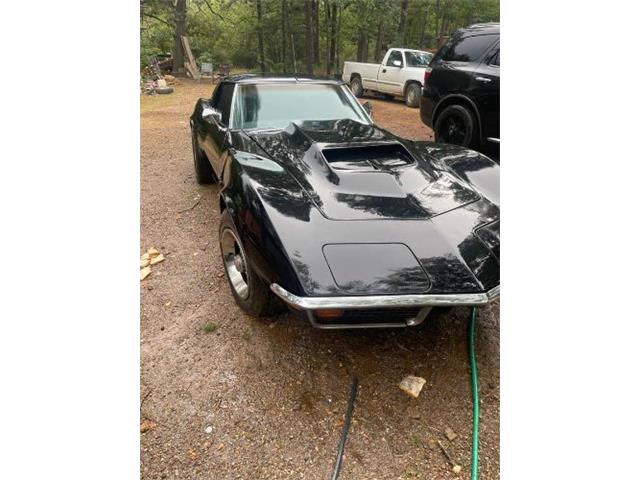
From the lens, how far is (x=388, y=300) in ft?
5.45

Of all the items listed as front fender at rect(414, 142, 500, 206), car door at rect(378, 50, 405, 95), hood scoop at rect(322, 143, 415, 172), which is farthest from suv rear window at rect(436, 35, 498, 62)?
car door at rect(378, 50, 405, 95)

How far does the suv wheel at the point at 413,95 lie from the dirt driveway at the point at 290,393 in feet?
30.2

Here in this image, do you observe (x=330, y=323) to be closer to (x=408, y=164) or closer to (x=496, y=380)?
(x=496, y=380)

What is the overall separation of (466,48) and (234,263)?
4.90 m

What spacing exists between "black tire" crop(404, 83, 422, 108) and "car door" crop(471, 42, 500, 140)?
552 cm

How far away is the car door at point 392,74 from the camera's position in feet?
36.5

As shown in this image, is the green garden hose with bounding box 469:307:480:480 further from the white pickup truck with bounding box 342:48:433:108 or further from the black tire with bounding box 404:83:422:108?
the white pickup truck with bounding box 342:48:433:108

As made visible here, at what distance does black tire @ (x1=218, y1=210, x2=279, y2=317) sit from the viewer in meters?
2.31

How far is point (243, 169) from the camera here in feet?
7.93

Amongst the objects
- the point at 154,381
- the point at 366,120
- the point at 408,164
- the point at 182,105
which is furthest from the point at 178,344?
the point at 182,105

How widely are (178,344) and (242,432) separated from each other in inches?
30.8

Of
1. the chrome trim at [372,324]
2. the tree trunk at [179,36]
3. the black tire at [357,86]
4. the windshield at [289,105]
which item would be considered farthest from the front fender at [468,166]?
the tree trunk at [179,36]

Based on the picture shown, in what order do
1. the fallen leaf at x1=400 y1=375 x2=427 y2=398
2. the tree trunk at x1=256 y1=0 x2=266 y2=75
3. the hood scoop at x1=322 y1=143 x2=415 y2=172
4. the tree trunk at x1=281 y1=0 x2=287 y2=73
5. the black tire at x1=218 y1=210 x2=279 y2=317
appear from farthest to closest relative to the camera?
the tree trunk at x1=256 y1=0 x2=266 y2=75
the tree trunk at x1=281 y1=0 x2=287 y2=73
the hood scoop at x1=322 y1=143 x2=415 y2=172
the black tire at x1=218 y1=210 x2=279 y2=317
the fallen leaf at x1=400 y1=375 x2=427 y2=398

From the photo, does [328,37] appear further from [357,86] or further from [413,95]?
[413,95]
